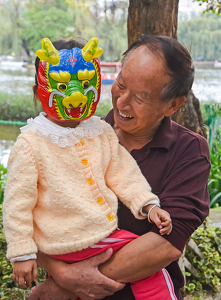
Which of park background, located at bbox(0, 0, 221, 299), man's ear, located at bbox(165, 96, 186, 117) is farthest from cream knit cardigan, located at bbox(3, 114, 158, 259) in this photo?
park background, located at bbox(0, 0, 221, 299)

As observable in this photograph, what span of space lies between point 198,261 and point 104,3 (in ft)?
12.2

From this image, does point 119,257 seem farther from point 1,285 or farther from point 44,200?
point 1,285

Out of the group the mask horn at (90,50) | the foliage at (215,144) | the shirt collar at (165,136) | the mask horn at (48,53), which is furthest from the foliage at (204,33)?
the mask horn at (48,53)

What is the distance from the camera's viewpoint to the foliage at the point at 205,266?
7.95ft

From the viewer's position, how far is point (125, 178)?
131cm

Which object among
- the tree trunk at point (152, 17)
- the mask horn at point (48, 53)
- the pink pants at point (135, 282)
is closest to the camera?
the mask horn at point (48, 53)

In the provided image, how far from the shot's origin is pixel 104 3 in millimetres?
4559

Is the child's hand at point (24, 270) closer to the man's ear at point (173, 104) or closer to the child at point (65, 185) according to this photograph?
the child at point (65, 185)

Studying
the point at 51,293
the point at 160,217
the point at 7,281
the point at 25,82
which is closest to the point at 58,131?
the point at 160,217

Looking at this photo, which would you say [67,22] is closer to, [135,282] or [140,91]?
[140,91]

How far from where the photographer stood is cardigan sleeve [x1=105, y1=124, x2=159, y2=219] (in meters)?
1.27

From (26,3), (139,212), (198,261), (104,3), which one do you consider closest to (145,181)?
(139,212)

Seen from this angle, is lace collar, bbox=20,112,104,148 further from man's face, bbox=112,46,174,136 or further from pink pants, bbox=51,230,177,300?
pink pants, bbox=51,230,177,300

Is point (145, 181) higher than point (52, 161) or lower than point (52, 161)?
lower
